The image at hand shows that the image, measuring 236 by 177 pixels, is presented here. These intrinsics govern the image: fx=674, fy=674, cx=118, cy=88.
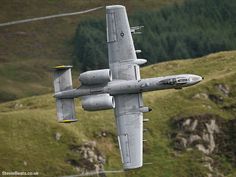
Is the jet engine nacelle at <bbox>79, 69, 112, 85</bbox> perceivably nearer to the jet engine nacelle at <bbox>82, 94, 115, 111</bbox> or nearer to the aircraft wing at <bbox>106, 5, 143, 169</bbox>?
the jet engine nacelle at <bbox>82, 94, 115, 111</bbox>

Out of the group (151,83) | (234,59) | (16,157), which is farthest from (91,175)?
(234,59)

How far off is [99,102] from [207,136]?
128 ft

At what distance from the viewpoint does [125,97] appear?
100000 millimetres

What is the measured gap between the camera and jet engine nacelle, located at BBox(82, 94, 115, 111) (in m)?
97.2

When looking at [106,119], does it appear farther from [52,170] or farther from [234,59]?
[234,59]

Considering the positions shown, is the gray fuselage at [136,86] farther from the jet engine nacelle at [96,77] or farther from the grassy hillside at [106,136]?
the grassy hillside at [106,136]

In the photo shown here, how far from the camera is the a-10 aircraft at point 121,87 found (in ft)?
319

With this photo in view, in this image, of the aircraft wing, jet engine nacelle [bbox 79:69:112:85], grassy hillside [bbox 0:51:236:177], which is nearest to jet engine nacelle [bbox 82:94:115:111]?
jet engine nacelle [bbox 79:69:112:85]

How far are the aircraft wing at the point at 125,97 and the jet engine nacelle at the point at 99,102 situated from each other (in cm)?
279

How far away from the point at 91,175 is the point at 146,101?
2089 cm

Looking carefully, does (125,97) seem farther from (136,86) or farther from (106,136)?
(106,136)

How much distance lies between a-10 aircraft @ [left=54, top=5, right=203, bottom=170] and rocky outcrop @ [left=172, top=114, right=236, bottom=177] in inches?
1298

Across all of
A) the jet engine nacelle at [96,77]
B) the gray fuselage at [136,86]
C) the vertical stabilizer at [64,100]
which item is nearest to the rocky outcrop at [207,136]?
the gray fuselage at [136,86]

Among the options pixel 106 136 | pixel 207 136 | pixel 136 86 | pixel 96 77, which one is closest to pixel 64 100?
pixel 96 77
